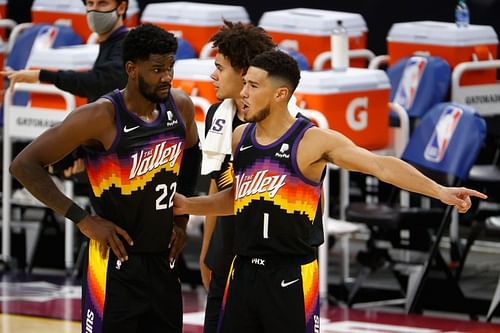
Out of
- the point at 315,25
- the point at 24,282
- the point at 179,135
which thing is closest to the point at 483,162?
the point at 315,25

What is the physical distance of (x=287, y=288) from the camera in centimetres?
541

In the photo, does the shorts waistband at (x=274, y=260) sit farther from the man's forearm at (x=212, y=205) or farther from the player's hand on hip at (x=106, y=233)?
the player's hand on hip at (x=106, y=233)

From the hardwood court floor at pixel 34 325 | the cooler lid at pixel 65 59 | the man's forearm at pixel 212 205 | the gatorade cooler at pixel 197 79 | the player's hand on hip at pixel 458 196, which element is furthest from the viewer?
the cooler lid at pixel 65 59

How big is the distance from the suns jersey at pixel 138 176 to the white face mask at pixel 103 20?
2451 mm

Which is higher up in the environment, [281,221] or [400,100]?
[281,221]

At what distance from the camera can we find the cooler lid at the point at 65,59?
967cm

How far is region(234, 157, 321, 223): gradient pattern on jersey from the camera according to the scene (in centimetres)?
538

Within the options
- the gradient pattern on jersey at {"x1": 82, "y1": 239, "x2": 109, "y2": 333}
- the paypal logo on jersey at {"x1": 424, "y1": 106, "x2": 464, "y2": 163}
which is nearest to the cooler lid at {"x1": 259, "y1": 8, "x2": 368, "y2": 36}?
the paypal logo on jersey at {"x1": 424, "y1": 106, "x2": 464, "y2": 163}

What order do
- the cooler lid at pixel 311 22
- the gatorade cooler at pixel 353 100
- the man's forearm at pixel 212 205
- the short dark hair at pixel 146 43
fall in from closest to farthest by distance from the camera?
the short dark hair at pixel 146 43
the man's forearm at pixel 212 205
the gatorade cooler at pixel 353 100
the cooler lid at pixel 311 22

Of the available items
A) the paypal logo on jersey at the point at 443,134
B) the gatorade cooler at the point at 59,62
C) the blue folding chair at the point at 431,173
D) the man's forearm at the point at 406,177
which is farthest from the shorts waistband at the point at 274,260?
the gatorade cooler at the point at 59,62

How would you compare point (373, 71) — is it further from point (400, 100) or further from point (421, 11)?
point (421, 11)

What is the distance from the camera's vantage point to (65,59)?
968cm

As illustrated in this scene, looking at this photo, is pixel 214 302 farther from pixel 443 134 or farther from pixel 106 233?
pixel 443 134

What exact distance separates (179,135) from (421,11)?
19.3ft
